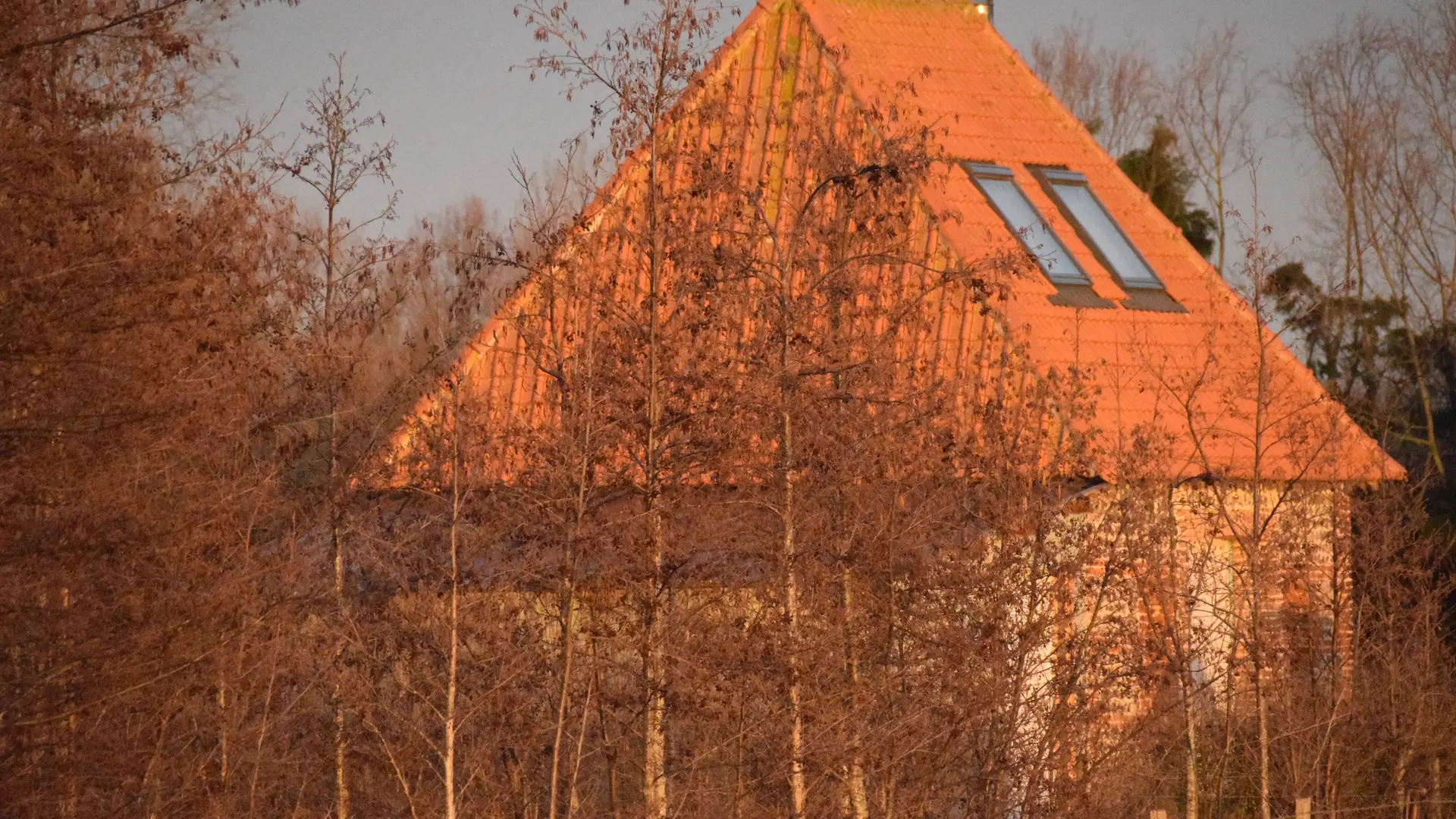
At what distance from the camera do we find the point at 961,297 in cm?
1542

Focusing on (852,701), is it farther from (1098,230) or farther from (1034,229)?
(1098,230)

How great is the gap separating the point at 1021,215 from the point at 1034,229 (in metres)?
0.18

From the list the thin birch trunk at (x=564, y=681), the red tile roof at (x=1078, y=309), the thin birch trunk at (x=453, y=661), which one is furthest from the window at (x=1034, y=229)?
the thin birch trunk at (x=453, y=661)

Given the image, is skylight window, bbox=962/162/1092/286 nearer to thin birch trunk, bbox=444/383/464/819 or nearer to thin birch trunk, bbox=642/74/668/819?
thin birch trunk, bbox=642/74/668/819

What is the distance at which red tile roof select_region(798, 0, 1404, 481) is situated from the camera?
49.2ft

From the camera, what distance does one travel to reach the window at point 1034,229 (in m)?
17.4

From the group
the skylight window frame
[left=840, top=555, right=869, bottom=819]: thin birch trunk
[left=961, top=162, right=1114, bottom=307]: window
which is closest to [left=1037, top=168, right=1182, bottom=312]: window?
the skylight window frame

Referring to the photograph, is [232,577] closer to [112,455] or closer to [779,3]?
[112,455]

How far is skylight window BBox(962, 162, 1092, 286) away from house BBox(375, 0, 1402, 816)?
37 millimetres

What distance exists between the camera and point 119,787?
1299 centimetres

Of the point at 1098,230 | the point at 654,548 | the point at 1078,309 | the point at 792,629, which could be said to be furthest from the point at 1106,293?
the point at 654,548

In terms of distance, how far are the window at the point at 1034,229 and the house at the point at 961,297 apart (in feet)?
0.12

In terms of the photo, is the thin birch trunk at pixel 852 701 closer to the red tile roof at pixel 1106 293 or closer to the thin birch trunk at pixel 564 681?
the thin birch trunk at pixel 564 681

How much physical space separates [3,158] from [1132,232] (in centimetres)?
1239
